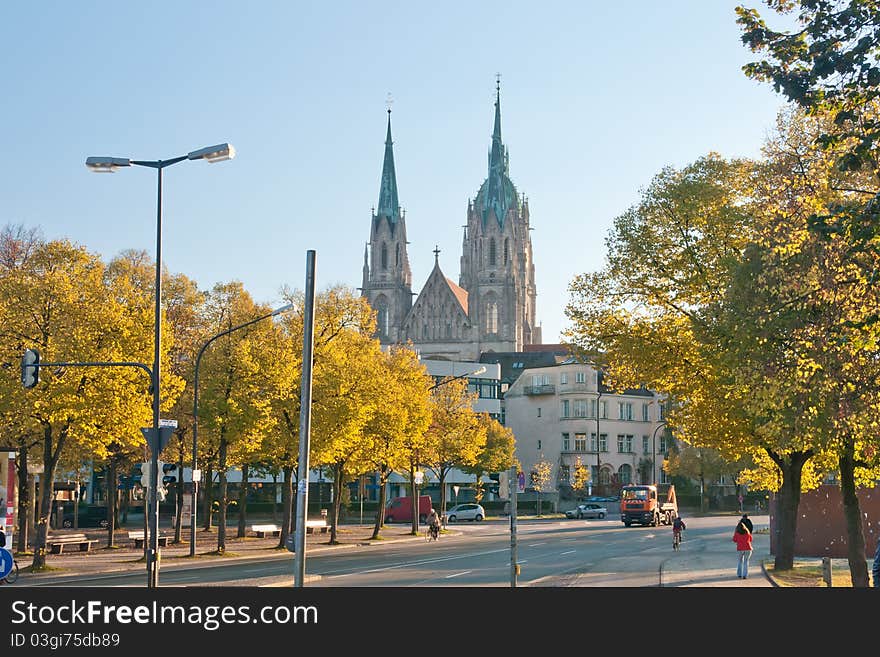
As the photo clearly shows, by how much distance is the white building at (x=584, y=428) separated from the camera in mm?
109250

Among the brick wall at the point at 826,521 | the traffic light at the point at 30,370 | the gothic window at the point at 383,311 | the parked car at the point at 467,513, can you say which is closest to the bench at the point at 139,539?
the traffic light at the point at 30,370

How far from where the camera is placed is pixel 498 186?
7003 inches

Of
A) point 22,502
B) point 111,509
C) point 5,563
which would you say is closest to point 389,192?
point 111,509

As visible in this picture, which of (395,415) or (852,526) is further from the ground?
(395,415)

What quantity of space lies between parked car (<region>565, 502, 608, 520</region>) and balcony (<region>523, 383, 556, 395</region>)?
2450 centimetres

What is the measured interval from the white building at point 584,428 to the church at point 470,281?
52.4 metres

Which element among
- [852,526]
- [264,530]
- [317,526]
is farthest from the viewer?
[317,526]

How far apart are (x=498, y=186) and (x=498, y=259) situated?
11.8m

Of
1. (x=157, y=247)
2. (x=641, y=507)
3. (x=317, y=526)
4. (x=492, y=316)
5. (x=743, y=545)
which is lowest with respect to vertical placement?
(x=317, y=526)

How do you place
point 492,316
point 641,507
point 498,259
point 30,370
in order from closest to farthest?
point 30,370 → point 641,507 → point 492,316 → point 498,259

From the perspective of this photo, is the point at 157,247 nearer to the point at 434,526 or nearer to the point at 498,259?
the point at 434,526

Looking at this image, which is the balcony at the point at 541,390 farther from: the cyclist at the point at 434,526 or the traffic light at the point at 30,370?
the traffic light at the point at 30,370
